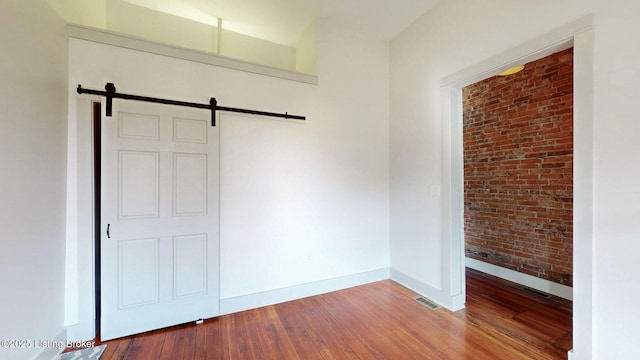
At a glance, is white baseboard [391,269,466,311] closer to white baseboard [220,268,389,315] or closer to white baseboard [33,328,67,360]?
white baseboard [220,268,389,315]

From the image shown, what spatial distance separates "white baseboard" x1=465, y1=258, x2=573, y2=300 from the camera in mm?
2811

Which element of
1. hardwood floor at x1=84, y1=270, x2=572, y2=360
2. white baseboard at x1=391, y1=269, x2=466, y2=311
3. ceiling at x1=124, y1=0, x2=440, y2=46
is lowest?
hardwood floor at x1=84, y1=270, x2=572, y2=360

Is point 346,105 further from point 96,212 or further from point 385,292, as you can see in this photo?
point 96,212

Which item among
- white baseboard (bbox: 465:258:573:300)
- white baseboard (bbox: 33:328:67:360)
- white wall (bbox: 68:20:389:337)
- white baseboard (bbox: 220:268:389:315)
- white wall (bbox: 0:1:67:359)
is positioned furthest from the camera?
white baseboard (bbox: 465:258:573:300)

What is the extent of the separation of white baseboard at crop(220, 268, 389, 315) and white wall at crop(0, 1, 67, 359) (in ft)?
4.40

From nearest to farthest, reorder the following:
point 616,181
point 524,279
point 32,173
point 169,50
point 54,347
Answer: point 616,181 → point 32,173 → point 54,347 → point 169,50 → point 524,279

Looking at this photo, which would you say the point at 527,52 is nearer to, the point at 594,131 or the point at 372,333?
the point at 594,131

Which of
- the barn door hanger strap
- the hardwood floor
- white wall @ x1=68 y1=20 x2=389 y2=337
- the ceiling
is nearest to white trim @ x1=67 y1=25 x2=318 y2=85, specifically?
white wall @ x1=68 y1=20 x2=389 y2=337

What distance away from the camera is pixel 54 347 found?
192cm

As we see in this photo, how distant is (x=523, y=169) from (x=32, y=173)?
4773mm

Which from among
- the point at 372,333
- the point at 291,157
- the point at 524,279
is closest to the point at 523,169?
the point at 524,279

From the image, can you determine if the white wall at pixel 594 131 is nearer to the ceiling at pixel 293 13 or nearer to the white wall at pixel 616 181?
the white wall at pixel 616 181

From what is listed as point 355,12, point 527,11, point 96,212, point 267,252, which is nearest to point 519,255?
point 527,11

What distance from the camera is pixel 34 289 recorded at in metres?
1.72
